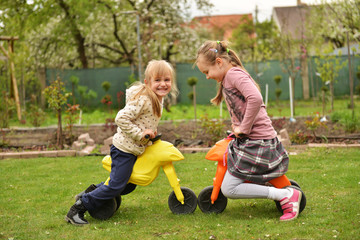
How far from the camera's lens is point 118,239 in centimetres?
346

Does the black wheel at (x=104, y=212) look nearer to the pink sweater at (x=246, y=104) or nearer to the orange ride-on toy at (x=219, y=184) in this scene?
the orange ride-on toy at (x=219, y=184)

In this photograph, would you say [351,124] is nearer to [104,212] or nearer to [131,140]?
[131,140]

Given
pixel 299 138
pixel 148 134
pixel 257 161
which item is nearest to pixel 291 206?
pixel 257 161

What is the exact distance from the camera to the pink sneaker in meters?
3.70

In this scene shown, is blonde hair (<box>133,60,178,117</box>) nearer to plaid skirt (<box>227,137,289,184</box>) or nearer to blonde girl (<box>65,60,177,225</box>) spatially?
blonde girl (<box>65,60,177,225</box>)

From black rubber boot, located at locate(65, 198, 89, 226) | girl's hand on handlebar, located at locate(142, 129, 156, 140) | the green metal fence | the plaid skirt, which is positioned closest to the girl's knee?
the plaid skirt

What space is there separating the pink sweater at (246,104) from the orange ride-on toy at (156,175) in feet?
2.16

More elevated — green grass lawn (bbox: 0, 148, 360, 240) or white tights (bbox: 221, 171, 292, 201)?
white tights (bbox: 221, 171, 292, 201)

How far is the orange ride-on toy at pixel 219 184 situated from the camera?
3879 millimetres

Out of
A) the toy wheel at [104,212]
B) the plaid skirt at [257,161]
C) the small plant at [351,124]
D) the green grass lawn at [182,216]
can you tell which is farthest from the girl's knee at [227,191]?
the small plant at [351,124]

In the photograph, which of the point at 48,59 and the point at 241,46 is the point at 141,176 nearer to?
the point at 48,59

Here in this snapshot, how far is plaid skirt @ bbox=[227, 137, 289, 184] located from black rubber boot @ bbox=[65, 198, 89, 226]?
132cm

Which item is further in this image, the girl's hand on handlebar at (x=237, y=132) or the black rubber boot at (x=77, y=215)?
the black rubber boot at (x=77, y=215)

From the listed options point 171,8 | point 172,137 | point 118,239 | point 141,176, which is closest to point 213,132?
point 172,137
